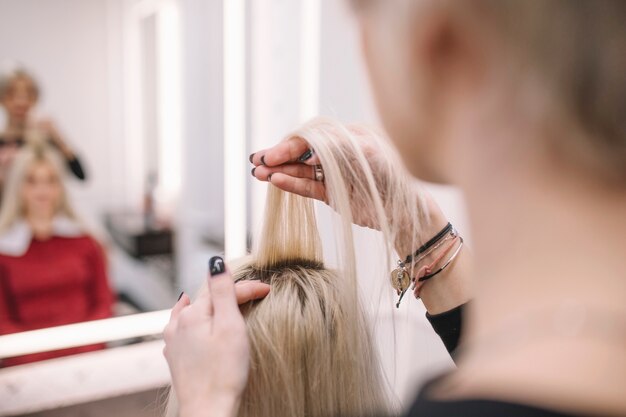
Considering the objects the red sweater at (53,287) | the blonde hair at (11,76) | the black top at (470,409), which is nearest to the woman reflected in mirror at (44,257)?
the red sweater at (53,287)

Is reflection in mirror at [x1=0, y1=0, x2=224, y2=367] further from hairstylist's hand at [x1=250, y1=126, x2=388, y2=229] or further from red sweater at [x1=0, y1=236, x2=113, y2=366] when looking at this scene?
hairstylist's hand at [x1=250, y1=126, x2=388, y2=229]

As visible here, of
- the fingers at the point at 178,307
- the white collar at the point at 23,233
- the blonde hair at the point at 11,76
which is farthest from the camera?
the white collar at the point at 23,233

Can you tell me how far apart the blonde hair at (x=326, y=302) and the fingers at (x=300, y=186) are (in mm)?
15

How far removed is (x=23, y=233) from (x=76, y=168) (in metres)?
0.19

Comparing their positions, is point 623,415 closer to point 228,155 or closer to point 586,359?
point 586,359

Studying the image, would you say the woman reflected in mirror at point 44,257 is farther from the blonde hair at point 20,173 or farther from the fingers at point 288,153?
the fingers at point 288,153

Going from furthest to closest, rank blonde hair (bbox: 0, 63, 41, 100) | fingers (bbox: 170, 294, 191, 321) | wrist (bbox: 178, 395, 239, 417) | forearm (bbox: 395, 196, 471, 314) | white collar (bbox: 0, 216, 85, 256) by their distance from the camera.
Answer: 1. white collar (bbox: 0, 216, 85, 256)
2. blonde hair (bbox: 0, 63, 41, 100)
3. forearm (bbox: 395, 196, 471, 314)
4. fingers (bbox: 170, 294, 191, 321)
5. wrist (bbox: 178, 395, 239, 417)

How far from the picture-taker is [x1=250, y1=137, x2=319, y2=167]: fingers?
0.69 meters

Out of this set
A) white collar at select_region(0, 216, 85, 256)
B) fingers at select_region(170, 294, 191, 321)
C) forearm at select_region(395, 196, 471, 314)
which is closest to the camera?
fingers at select_region(170, 294, 191, 321)

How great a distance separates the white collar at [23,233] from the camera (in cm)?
119

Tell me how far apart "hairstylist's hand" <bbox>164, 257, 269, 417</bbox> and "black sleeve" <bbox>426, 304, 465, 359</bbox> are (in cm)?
30

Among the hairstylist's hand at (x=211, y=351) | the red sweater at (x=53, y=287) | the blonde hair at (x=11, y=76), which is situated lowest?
the red sweater at (x=53, y=287)

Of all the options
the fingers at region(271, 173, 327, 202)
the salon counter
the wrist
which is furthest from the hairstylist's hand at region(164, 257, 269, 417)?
the salon counter

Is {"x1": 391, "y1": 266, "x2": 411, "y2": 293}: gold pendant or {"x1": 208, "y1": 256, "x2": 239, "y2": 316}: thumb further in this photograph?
{"x1": 391, "y1": 266, "x2": 411, "y2": 293}: gold pendant
